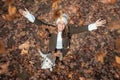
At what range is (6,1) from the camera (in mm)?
7168

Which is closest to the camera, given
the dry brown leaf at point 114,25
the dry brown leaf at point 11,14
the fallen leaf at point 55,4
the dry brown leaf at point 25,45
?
the dry brown leaf at point 25,45

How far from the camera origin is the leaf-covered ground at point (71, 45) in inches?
237

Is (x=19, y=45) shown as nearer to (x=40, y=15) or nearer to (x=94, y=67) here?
(x=40, y=15)

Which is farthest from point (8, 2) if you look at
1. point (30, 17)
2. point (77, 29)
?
point (77, 29)

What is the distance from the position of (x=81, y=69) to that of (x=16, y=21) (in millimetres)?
2426

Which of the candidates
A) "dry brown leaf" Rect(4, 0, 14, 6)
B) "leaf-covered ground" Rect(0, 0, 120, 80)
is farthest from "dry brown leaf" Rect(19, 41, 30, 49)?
"dry brown leaf" Rect(4, 0, 14, 6)

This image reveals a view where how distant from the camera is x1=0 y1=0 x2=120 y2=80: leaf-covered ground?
603 cm

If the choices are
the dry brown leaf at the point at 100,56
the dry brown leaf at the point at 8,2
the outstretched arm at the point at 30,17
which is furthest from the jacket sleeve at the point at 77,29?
the dry brown leaf at the point at 8,2

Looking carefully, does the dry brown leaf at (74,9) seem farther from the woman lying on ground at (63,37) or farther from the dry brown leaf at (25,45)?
the dry brown leaf at (25,45)

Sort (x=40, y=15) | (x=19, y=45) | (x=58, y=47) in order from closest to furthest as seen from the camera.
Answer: (x=58, y=47)
(x=19, y=45)
(x=40, y=15)

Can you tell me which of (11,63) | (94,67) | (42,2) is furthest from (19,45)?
(94,67)

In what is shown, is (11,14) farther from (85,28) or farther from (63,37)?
(85,28)

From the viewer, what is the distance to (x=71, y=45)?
6445 millimetres

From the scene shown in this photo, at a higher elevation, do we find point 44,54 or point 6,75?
point 44,54
